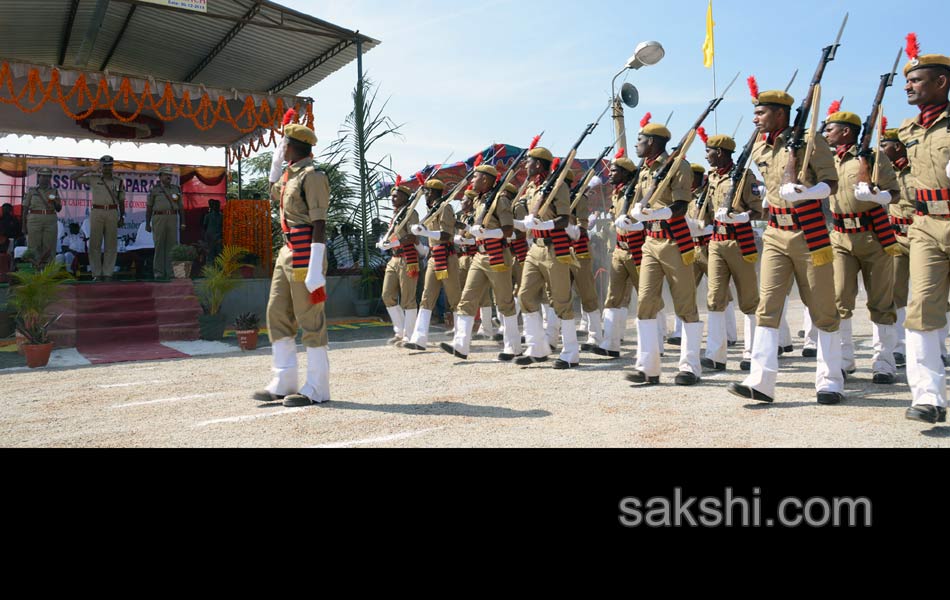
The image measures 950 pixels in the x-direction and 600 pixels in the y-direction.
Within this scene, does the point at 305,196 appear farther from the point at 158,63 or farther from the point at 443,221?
the point at 158,63

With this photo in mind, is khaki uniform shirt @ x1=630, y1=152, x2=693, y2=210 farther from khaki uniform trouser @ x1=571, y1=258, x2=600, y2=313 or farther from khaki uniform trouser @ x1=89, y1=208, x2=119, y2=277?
khaki uniform trouser @ x1=89, y1=208, x2=119, y2=277

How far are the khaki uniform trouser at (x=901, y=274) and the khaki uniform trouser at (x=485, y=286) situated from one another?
393 centimetres

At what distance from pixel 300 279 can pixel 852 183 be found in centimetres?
494

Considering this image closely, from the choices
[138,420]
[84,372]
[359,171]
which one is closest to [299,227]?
[138,420]

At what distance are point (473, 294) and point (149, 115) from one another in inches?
412

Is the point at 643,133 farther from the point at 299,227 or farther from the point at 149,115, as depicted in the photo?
the point at 149,115

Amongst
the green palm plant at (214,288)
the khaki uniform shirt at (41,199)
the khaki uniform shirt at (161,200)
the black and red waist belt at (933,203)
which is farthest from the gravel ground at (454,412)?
the khaki uniform shirt at (161,200)

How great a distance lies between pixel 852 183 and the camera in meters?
6.36

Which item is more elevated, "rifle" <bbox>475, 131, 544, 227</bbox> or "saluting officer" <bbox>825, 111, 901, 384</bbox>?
"rifle" <bbox>475, 131, 544, 227</bbox>

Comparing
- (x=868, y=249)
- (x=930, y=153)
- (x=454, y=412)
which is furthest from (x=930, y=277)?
(x=454, y=412)

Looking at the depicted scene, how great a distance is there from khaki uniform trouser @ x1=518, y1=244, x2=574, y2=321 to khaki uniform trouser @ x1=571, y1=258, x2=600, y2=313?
95cm

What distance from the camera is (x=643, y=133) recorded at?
665 centimetres

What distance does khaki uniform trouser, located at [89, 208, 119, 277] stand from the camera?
1289 cm

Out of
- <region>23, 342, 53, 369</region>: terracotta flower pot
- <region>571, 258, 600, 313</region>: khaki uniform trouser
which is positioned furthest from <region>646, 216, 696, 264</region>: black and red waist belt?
<region>23, 342, 53, 369</region>: terracotta flower pot
